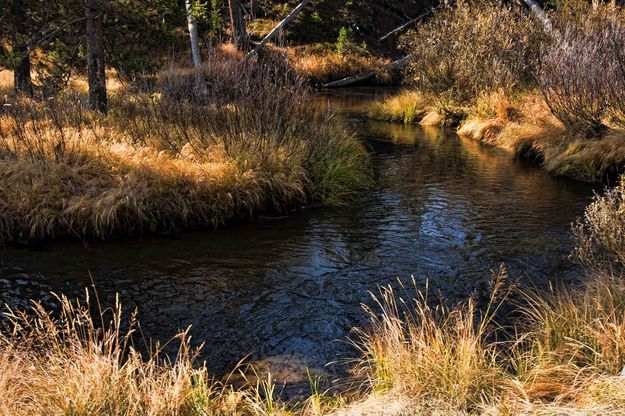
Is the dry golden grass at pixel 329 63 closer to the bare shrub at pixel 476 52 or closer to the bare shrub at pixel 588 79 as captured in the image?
the bare shrub at pixel 476 52

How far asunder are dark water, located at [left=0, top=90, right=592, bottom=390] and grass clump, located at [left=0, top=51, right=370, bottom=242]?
40 centimetres

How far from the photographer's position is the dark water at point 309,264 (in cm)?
574

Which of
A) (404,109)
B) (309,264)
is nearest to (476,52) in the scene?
(404,109)

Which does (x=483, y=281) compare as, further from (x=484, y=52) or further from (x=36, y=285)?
(x=484, y=52)

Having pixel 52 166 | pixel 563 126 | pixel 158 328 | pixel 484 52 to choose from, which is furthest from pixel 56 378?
pixel 484 52

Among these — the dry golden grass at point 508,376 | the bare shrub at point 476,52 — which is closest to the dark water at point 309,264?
the dry golden grass at point 508,376

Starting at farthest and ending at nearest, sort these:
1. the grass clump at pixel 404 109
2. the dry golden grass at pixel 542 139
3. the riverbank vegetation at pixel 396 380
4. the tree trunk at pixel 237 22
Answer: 1. the tree trunk at pixel 237 22
2. the grass clump at pixel 404 109
3. the dry golden grass at pixel 542 139
4. the riverbank vegetation at pixel 396 380

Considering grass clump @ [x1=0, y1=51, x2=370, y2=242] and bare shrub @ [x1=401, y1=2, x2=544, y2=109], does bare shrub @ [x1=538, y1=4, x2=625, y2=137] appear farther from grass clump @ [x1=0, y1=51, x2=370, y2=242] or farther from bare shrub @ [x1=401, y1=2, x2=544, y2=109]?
grass clump @ [x1=0, y1=51, x2=370, y2=242]

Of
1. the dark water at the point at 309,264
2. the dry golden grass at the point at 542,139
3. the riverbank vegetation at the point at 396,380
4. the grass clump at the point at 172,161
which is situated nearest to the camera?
the riverbank vegetation at the point at 396,380

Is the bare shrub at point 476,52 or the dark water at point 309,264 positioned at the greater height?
the bare shrub at point 476,52

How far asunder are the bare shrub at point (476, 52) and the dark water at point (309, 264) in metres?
6.28

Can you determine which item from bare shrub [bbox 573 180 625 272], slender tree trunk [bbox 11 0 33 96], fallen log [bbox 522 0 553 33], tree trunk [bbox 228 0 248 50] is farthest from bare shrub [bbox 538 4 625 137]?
slender tree trunk [bbox 11 0 33 96]

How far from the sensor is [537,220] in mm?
8961

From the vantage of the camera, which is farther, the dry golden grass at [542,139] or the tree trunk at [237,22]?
the tree trunk at [237,22]
